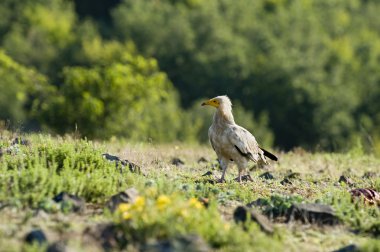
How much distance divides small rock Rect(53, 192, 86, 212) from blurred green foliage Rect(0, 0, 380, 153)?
5304 centimetres

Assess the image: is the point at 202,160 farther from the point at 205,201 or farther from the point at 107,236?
the point at 107,236

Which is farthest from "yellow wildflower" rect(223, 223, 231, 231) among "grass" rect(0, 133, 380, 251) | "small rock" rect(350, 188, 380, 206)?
"small rock" rect(350, 188, 380, 206)

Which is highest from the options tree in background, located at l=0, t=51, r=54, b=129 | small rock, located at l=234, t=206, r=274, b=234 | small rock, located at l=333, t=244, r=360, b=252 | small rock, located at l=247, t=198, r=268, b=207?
tree in background, located at l=0, t=51, r=54, b=129

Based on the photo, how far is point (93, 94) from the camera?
164ft

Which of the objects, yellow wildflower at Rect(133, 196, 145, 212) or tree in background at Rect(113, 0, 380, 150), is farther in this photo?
tree in background at Rect(113, 0, 380, 150)

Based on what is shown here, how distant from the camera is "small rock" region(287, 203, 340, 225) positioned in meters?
10.6

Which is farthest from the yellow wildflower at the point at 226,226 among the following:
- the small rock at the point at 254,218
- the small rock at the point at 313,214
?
the small rock at the point at 313,214

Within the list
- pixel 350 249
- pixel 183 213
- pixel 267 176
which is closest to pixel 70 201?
pixel 183 213

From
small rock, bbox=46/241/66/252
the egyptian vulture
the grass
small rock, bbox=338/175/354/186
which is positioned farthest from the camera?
small rock, bbox=338/175/354/186

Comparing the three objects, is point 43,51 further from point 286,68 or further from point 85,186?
point 85,186

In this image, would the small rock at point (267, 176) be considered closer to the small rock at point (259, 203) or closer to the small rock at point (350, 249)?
the small rock at point (259, 203)

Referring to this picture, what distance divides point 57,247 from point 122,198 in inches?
79.3

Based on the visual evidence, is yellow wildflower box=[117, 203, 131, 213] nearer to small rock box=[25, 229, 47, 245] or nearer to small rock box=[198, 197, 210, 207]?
small rock box=[25, 229, 47, 245]

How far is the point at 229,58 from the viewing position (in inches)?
3639
